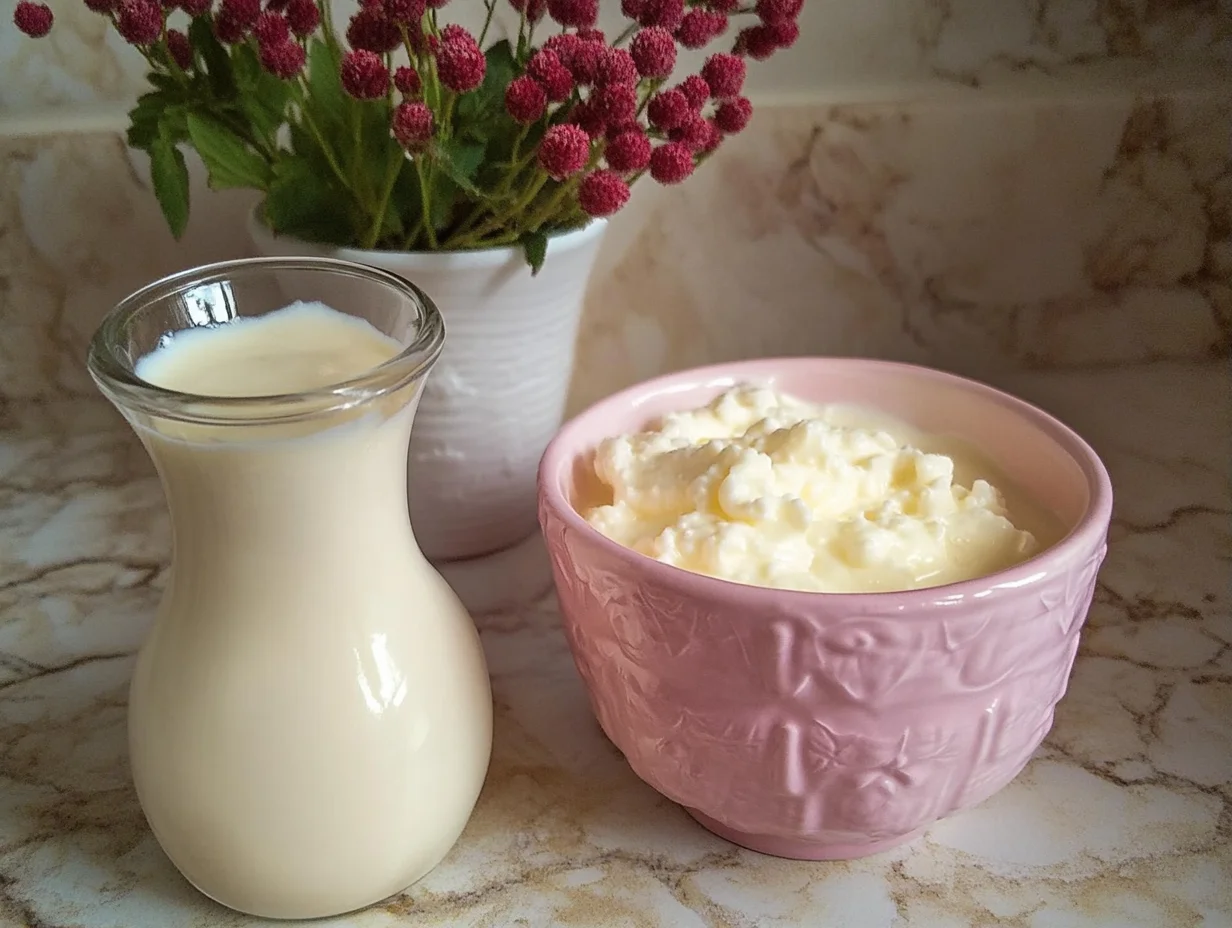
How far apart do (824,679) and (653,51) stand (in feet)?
0.82

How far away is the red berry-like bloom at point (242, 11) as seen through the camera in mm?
456

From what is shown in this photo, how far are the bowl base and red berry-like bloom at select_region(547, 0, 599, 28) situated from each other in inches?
12.9

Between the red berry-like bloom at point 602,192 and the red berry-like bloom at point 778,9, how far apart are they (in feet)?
0.32

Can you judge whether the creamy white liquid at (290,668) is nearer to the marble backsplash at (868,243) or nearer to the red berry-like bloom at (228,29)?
the red berry-like bloom at (228,29)

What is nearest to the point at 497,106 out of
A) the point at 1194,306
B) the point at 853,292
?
the point at 853,292

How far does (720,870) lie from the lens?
435 millimetres

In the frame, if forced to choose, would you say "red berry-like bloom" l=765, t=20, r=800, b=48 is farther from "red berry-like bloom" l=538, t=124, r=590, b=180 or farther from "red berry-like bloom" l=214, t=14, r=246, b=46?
"red berry-like bloom" l=214, t=14, r=246, b=46

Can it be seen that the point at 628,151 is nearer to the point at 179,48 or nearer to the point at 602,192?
the point at 602,192

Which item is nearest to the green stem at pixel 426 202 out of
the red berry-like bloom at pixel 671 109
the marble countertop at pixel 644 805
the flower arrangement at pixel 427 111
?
the flower arrangement at pixel 427 111

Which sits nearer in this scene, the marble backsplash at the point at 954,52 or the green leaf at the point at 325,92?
the green leaf at the point at 325,92

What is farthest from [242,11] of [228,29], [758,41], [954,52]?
[954,52]

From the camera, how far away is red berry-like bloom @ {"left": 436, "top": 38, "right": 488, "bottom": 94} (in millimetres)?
409

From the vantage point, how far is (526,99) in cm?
42

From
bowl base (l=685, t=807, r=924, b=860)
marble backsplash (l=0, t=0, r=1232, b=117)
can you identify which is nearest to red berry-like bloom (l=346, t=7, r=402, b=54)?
marble backsplash (l=0, t=0, r=1232, b=117)
